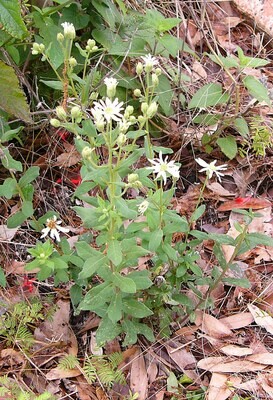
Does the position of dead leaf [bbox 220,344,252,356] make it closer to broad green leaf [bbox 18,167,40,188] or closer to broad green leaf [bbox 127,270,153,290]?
broad green leaf [bbox 127,270,153,290]

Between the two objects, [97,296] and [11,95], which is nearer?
[97,296]

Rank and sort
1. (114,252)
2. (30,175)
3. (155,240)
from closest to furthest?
1. (114,252)
2. (155,240)
3. (30,175)

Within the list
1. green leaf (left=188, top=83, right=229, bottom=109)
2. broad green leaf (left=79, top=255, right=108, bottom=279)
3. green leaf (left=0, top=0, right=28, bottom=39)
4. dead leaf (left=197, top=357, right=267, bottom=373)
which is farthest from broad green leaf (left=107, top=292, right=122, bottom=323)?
green leaf (left=188, top=83, right=229, bottom=109)

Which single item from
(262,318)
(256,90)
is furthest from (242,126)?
(262,318)

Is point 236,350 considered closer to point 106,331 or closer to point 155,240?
point 106,331

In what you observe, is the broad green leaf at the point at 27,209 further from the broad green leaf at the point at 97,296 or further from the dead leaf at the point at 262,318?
the dead leaf at the point at 262,318

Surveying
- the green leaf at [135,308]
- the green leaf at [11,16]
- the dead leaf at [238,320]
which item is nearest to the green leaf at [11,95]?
the green leaf at [11,16]

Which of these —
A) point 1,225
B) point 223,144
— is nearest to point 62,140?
point 1,225
